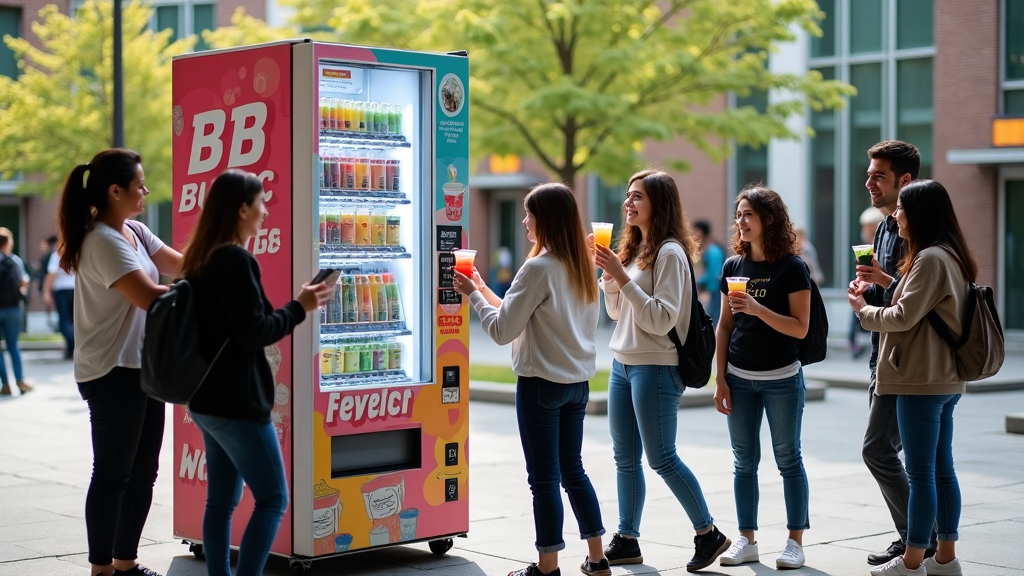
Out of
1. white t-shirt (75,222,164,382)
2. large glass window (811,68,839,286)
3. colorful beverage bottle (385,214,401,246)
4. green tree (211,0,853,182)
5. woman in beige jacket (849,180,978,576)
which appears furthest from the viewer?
large glass window (811,68,839,286)

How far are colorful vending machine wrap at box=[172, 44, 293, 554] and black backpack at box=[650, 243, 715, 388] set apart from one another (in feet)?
6.29

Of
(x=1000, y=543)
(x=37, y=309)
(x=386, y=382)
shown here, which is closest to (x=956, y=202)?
(x=1000, y=543)

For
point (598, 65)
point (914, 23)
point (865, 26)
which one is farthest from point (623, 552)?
point (865, 26)

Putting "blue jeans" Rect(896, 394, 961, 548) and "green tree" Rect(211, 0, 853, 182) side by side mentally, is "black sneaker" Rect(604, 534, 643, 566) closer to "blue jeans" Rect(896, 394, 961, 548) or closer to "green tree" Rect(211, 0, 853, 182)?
"blue jeans" Rect(896, 394, 961, 548)

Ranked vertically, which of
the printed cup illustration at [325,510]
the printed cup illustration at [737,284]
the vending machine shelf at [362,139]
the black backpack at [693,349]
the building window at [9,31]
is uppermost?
the building window at [9,31]

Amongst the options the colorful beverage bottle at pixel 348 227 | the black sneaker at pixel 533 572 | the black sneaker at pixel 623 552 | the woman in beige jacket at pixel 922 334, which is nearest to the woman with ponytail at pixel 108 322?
the colorful beverage bottle at pixel 348 227

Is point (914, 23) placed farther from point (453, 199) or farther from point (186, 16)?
point (186, 16)

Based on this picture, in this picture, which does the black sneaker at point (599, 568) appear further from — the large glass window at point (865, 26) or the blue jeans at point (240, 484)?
the large glass window at point (865, 26)

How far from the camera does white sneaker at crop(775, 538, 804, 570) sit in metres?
6.05

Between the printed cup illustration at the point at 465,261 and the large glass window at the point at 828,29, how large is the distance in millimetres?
19479

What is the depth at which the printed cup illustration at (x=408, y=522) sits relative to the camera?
6277mm

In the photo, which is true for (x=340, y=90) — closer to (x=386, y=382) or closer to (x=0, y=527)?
(x=386, y=382)

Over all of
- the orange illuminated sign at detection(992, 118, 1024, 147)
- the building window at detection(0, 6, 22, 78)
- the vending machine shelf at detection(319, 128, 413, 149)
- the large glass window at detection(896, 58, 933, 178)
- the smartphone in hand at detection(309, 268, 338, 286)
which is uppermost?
the building window at detection(0, 6, 22, 78)

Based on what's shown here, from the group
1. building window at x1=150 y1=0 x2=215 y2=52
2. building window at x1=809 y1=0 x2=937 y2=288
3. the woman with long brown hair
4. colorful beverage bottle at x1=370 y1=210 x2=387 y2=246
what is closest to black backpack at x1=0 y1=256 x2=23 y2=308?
colorful beverage bottle at x1=370 y1=210 x2=387 y2=246
